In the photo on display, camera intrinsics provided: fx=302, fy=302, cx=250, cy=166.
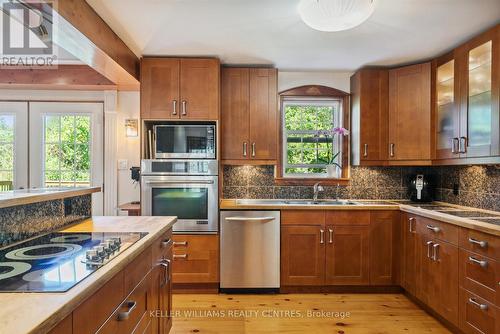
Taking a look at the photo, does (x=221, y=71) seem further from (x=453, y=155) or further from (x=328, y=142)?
(x=453, y=155)

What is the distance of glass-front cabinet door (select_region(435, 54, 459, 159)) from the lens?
261cm

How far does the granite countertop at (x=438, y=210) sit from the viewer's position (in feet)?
6.60

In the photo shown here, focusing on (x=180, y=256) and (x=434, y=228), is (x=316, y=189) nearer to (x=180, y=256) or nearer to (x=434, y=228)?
(x=434, y=228)

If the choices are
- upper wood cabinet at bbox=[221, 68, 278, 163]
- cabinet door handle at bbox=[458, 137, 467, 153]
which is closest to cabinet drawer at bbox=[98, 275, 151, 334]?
upper wood cabinet at bbox=[221, 68, 278, 163]

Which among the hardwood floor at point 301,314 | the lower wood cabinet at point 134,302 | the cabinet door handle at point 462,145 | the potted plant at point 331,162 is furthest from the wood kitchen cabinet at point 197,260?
the cabinet door handle at point 462,145

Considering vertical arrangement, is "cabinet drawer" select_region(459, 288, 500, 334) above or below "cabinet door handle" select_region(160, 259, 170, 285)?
below

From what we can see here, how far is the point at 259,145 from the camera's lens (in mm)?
3176

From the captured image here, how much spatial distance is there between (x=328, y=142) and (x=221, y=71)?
1467 mm

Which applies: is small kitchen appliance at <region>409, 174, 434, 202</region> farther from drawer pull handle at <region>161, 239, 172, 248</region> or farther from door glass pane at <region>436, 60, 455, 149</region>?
drawer pull handle at <region>161, 239, 172, 248</region>

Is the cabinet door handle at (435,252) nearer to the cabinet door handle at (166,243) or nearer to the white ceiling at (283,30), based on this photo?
the white ceiling at (283,30)

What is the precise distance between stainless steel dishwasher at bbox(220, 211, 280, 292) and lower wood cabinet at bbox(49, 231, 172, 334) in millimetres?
963

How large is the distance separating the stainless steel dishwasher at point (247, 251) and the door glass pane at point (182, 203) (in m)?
0.24

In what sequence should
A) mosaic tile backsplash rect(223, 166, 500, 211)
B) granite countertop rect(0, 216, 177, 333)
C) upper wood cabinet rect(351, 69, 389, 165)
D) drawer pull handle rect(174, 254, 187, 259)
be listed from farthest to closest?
mosaic tile backsplash rect(223, 166, 500, 211) < upper wood cabinet rect(351, 69, 389, 165) < drawer pull handle rect(174, 254, 187, 259) < granite countertop rect(0, 216, 177, 333)

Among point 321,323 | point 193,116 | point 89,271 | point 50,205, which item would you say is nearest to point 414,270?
point 321,323
